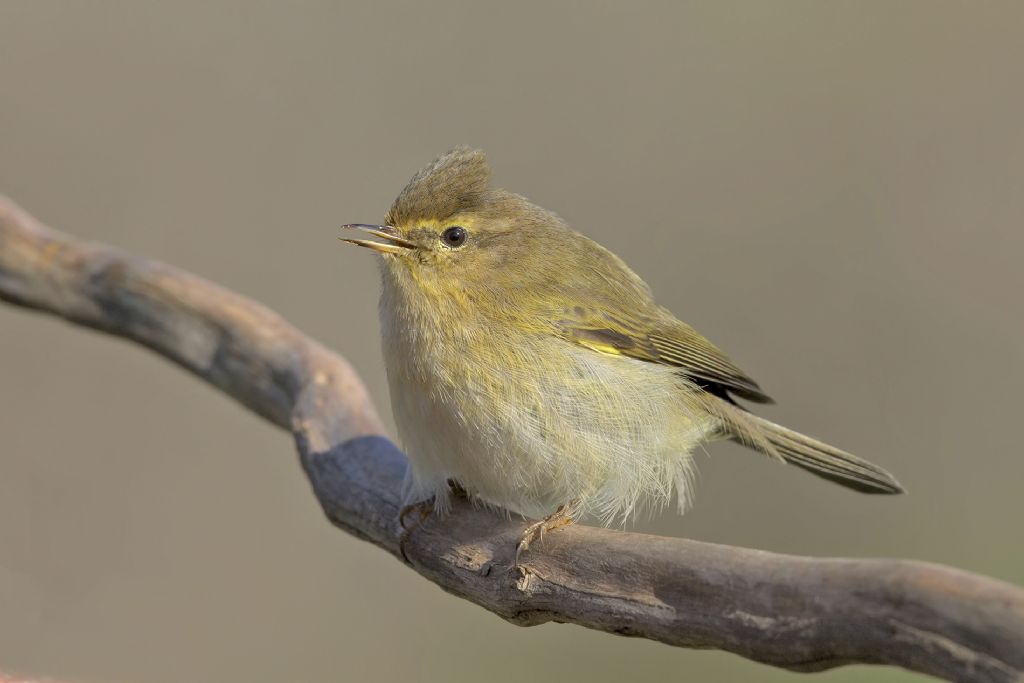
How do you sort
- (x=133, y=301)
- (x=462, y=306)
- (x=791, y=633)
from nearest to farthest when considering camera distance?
1. (x=791, y=633)
2. (x=462, y=306)
3. (x=133, y=301)

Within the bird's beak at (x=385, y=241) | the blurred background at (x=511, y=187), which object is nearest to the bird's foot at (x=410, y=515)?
the bird's beak at (x=385, y=241)

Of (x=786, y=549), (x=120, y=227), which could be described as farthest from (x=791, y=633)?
(x=120, y=227)

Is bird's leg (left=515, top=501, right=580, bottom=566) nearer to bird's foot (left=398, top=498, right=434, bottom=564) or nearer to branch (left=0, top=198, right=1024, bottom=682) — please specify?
branch (left=0, top=198, right=1024, bottom=682)

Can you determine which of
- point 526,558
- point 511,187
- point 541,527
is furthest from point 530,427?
point 511,187

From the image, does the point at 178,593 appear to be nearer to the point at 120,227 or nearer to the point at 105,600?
the point at 105,600

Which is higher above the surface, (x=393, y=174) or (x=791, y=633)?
(x=393, y=174)

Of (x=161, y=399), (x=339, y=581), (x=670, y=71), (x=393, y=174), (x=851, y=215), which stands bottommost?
(x=339, y=581)
